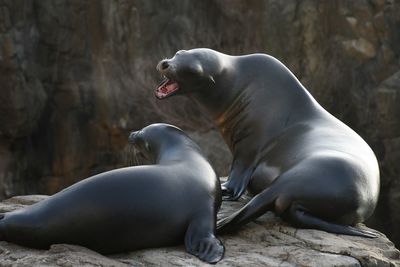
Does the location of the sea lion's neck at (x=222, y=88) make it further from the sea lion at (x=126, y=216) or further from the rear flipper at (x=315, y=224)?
the sea lion at (x=126, y=216)

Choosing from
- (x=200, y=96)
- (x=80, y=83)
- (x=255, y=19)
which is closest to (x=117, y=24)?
(x=80, y=83)

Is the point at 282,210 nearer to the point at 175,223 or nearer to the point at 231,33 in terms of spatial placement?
the point at 175,223

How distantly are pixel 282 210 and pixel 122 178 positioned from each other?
108 centimetres

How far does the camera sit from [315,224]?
552 centimetres

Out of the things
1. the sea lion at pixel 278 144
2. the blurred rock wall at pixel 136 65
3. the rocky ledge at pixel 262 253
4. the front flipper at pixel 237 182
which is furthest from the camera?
the blurred rock wall at pixel 136 65

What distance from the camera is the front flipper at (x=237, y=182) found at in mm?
6561

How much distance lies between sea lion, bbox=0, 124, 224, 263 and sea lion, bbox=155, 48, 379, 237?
1.26 ft

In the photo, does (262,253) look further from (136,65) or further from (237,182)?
(136,65)

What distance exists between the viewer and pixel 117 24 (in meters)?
15.4

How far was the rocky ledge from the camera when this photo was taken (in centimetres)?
471

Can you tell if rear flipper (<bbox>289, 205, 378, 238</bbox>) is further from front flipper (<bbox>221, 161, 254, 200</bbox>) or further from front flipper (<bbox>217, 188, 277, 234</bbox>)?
front flipper (<bbox>221, 161, 254, 200</bbox>)

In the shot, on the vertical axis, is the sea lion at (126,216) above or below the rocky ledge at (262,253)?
above

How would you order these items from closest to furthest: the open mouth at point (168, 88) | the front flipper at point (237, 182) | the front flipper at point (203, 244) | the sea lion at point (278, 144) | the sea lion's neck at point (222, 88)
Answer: the front flipper at point (203, 244), the sea lion at point (278, 144), the front flipper at point (237, 182), the open mouth at point (168, 88), the sea lion's neck at point (222, 88)

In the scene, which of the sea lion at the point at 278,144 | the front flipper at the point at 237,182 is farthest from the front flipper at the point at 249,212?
the front flipper at the point at 237,182
